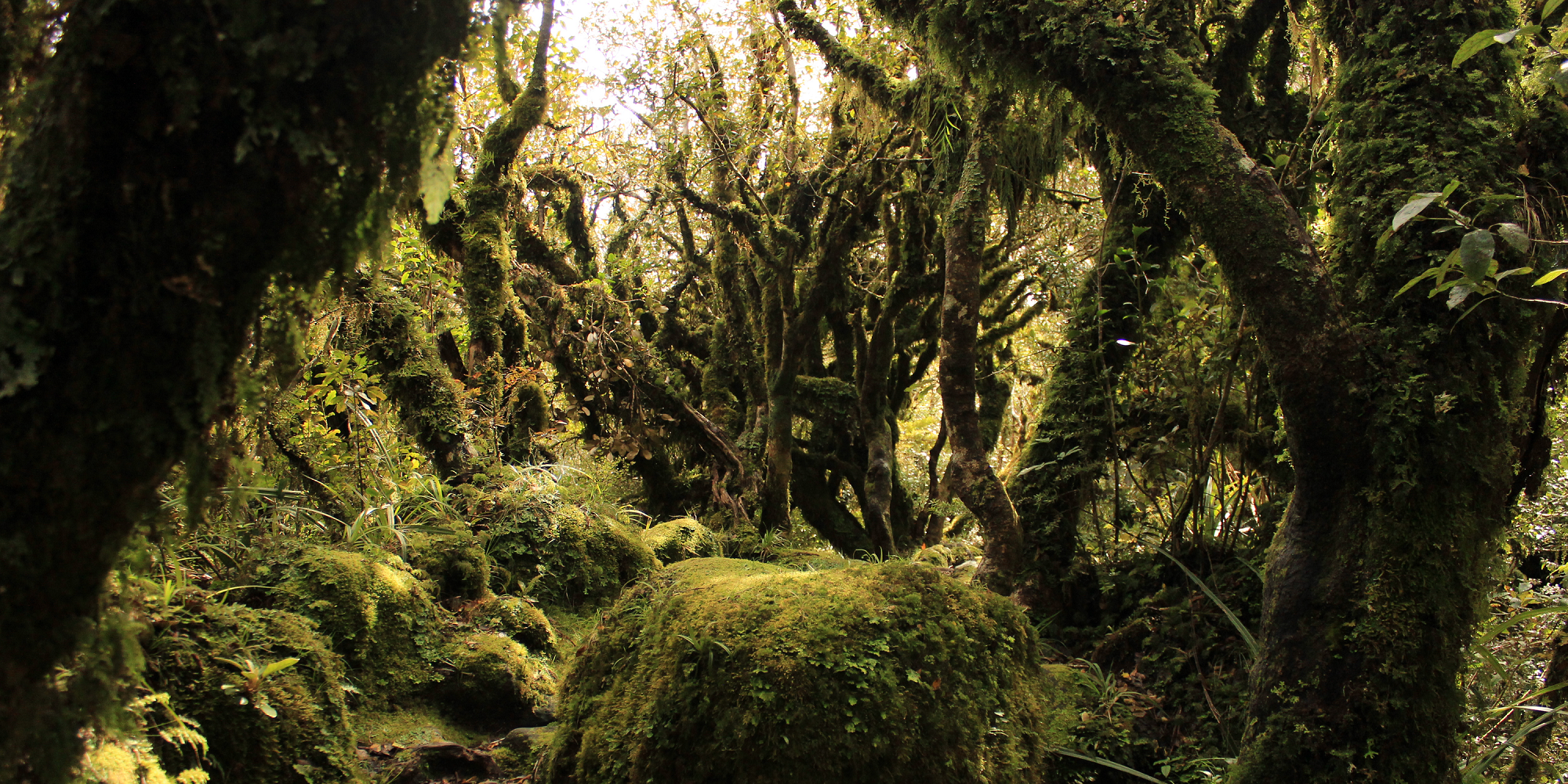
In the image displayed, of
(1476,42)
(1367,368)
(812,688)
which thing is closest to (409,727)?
(812,688)

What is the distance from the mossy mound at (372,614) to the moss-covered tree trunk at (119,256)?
3.00 metres

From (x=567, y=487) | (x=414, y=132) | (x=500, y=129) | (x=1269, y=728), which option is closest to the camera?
(x=414, y=132)

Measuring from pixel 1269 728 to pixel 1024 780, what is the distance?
0.94 meters

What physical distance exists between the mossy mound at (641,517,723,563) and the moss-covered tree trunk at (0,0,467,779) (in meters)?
5.82

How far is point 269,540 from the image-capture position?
13.0ft

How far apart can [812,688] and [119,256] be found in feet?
7.97

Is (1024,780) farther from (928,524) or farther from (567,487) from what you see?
(928,524)

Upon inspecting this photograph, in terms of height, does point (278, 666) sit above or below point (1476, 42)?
below

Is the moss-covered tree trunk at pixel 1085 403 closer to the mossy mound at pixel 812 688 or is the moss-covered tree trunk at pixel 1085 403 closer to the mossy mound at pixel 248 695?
the mossy mound at pixel 812 688

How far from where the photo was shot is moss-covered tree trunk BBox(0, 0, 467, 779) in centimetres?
107

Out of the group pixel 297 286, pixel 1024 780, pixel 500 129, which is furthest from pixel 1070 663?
pixel 500 129

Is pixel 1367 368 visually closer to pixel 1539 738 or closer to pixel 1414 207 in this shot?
pixel 1414 207

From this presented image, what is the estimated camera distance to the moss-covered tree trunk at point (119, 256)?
107 centimetres

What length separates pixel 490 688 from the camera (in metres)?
4.49
